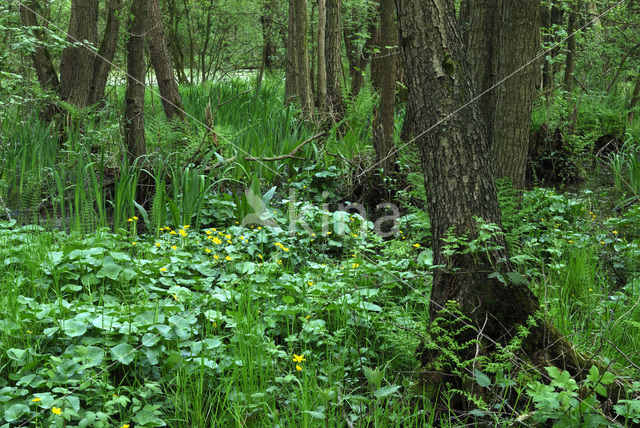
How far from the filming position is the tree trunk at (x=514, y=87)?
13.8 feet

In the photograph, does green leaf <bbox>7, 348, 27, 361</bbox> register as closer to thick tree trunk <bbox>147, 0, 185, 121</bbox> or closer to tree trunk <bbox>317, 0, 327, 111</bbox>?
thick tree trunk <bbox>147, 0, 185, 121</bbox>

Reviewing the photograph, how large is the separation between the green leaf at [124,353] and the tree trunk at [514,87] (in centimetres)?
313

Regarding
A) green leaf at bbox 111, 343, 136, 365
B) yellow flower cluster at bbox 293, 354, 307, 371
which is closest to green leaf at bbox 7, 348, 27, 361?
green leaf at bbox 111, 343, 136, 365

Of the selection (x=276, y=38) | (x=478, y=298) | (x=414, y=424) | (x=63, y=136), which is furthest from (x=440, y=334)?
(x=276, y=38)

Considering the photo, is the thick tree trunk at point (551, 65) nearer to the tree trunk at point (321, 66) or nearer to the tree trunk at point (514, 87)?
the tree trunk at point (321, 66)

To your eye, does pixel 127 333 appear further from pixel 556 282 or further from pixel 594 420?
pixel 556 282

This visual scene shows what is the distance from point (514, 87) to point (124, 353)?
337 cm

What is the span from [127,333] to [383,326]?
110 centimetres

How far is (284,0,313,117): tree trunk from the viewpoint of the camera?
761 cm

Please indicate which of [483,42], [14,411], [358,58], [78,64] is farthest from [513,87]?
[358,58]

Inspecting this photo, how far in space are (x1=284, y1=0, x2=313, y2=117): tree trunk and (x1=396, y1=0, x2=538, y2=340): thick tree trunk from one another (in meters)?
5.32

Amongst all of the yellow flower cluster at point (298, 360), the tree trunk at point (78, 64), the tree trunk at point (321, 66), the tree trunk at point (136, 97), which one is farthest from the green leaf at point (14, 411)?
the tree trunk at point (321, 66)

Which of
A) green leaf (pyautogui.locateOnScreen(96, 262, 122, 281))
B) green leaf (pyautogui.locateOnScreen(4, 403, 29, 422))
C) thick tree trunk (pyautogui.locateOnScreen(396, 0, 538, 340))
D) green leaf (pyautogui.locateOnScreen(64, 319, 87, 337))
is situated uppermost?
thick tree trunk (pyautogui.locateOnScreen(396, 0, 538, 340))

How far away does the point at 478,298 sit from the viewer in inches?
87.4
